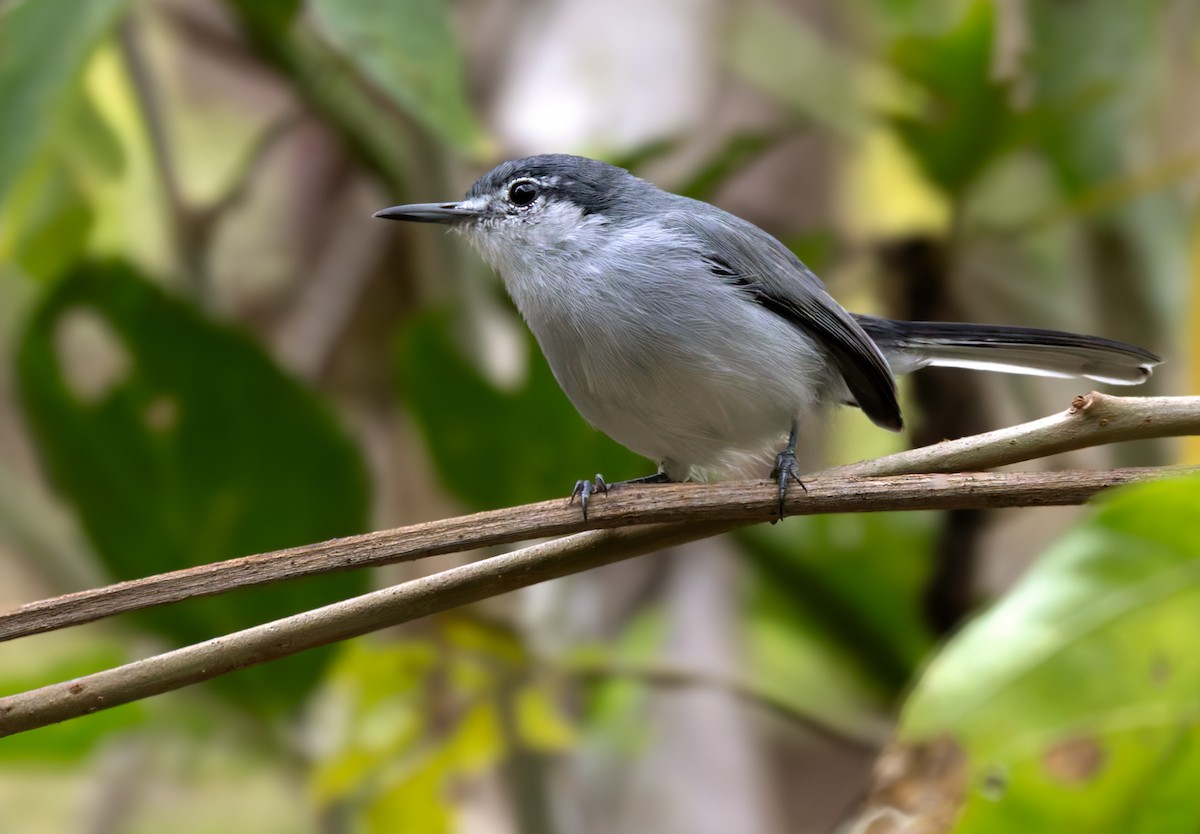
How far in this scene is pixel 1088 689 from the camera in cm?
136

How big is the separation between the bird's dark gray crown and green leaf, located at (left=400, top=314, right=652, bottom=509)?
14.3 inches

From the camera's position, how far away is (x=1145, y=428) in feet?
4.14

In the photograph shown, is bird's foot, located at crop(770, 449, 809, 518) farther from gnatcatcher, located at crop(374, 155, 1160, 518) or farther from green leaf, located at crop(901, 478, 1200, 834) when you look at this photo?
green leaf, located at crop(901, 478, 1200, 834)

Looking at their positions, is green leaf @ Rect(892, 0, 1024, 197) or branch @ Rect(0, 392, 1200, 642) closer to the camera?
branch @ Rect(0, 392, 1200, 642)

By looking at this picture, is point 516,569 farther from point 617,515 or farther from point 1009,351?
point 1009,351

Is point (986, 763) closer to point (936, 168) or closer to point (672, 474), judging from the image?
point (672, 474)

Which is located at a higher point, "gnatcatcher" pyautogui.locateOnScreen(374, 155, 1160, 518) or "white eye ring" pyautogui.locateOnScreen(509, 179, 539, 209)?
"white eye ring" pyautogui.locateOnScreen(509, 179, 539, 209)

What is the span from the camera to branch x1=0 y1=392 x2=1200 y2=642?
1.18m

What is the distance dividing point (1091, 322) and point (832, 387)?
96cm

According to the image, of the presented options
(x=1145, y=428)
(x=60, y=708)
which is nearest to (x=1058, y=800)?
(x=1145, y=428)

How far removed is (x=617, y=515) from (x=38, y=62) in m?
1.49

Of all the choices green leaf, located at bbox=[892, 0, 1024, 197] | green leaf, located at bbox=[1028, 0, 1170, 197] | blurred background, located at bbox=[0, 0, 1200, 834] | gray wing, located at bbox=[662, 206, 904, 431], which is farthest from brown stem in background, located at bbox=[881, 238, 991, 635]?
gray wing, located at bbox=[662, 206, 904, 431]

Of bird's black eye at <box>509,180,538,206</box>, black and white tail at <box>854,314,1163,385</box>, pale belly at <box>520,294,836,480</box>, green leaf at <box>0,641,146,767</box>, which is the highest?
bird's black eye at <box>509,180,538,206</box>

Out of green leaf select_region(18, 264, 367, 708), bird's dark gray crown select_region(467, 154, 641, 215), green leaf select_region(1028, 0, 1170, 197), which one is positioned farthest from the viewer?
Answer: green leaf select_region(1028, 0, 1170, 197)
